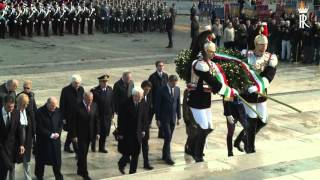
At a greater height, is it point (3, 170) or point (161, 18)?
point (161, 18)

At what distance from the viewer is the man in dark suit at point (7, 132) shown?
26.4 feet

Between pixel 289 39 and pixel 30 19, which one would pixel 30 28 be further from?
pixel 289 39

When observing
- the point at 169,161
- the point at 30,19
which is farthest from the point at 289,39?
the point at 169,161

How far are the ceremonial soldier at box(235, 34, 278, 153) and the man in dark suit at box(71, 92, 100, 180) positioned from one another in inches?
94.9

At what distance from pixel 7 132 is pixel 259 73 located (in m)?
3.84

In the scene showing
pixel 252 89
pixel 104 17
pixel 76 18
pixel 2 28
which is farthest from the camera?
pixel 104 17

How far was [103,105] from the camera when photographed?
34.3ft

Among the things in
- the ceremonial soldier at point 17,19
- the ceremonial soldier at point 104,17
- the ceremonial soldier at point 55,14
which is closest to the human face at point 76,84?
the ceremonial soldier at point 17,19

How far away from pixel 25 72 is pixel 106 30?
11.3 m

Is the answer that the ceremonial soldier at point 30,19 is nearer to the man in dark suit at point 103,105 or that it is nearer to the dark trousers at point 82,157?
the man in dark suit at point 103,105

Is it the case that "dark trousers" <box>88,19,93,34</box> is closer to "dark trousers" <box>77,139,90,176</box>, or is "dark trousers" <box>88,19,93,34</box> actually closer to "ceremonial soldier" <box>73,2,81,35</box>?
"ceremonial soldier" <box>73,2,81,35</box>

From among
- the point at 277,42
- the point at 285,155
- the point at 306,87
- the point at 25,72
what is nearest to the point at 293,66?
the point at 277,42

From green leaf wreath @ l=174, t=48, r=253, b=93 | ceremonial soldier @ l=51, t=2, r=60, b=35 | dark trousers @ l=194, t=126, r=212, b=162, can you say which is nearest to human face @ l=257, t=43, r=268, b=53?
green leaf wreath @ l=174, t=48, r=253, b=93

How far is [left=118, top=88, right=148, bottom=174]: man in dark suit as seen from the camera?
8.97 m
